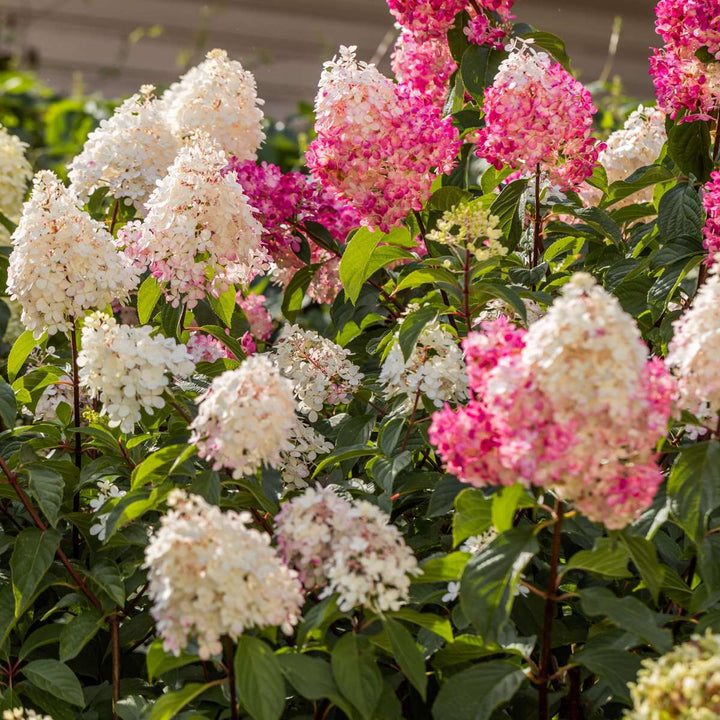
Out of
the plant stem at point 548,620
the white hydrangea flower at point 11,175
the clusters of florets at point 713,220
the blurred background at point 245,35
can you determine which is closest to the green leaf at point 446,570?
the plant stem at point 548,620

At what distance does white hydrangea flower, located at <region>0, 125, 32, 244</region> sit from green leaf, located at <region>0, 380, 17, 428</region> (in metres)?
1.18

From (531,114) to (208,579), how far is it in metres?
1.08

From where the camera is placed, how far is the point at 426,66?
2488 mm

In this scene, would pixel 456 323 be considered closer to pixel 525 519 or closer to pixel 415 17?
pixel 525 519

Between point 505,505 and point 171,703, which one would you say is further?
point 171,703

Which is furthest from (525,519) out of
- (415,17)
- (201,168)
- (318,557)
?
(415,17)

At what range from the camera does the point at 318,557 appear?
1.44 metres

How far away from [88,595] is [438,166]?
1.01m

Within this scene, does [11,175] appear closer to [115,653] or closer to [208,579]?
[115,653]

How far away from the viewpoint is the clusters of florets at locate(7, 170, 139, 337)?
6.07 feet

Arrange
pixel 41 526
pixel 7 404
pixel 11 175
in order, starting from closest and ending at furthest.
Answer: pixel 41 526 → pixel 7 404 → pixel 11 175

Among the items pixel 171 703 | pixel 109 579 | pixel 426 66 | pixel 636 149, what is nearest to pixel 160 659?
pixel 171 703

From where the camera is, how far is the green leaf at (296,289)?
2.39 metres

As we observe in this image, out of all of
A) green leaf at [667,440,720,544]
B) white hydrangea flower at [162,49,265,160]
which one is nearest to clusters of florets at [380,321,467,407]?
green leaf at [667,440,720,544]
